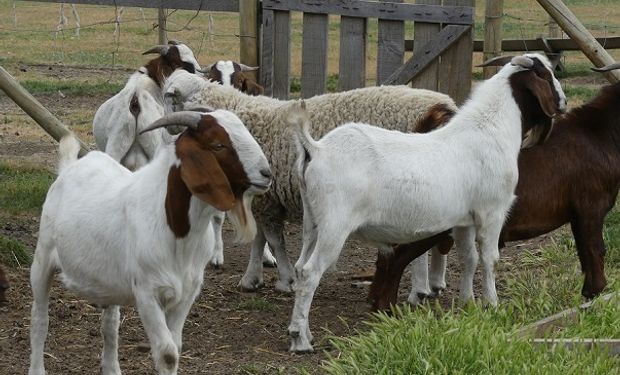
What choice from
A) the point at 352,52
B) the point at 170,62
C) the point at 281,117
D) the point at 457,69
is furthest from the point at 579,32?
the point at 170,62

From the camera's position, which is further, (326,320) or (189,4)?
(189,4)

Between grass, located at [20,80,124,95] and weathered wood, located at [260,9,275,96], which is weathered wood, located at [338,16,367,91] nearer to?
weathered wood, located at [260,9,275,96]

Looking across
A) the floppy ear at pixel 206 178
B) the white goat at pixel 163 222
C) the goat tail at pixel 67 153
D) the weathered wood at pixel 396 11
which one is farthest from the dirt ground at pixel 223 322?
the weathered wood at pixel 396 11

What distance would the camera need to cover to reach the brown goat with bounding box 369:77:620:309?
27.2ft

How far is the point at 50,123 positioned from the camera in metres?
8.93

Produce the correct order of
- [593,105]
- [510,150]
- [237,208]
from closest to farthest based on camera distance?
[237,208], [510,150], [593,105]

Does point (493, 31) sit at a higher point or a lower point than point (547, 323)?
higher

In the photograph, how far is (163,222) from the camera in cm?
594

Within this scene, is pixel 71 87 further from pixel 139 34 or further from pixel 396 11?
pixel 139 34

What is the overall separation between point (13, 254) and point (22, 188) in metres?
2.41

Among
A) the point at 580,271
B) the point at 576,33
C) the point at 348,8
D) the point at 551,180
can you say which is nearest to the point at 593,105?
the point at 551,180

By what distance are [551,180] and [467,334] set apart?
2479mm

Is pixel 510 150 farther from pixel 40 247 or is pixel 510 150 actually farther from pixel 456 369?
pixel 40 247

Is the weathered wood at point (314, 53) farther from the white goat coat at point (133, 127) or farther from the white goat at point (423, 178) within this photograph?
the white goat at point (423, 178)
